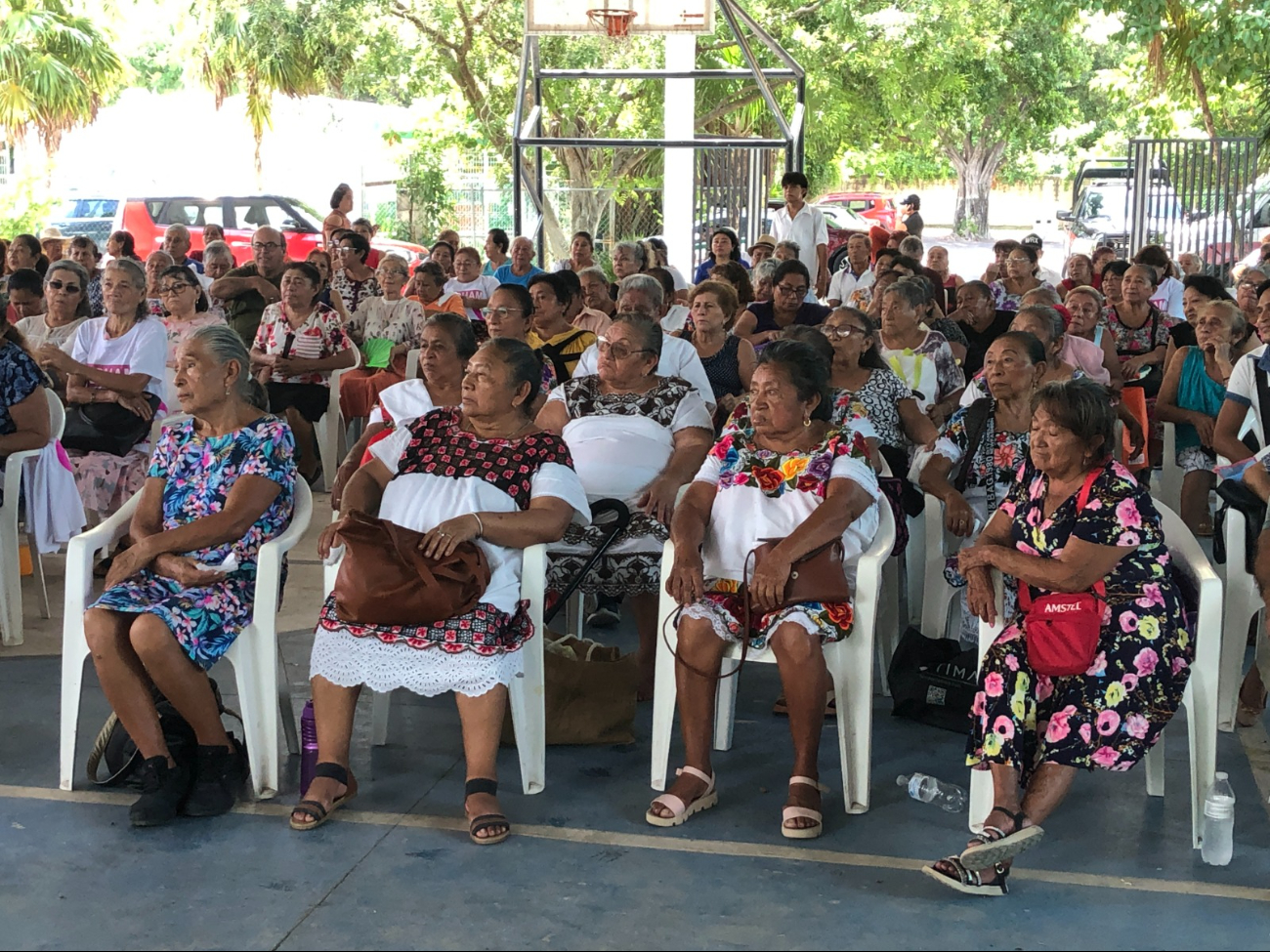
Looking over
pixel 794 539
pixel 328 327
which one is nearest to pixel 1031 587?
pixel 794 539

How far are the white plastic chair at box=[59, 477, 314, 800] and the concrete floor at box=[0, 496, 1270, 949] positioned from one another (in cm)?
10

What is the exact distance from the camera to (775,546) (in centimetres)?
388

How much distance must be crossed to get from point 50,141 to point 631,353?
16161 millimetres

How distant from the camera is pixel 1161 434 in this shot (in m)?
6.72

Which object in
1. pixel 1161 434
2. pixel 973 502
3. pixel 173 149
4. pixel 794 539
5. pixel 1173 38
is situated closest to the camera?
pixel 794 539

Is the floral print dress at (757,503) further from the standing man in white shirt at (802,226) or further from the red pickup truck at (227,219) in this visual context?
the red pickup truck at (227,219)

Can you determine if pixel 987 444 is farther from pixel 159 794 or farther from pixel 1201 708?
pixel 159 794

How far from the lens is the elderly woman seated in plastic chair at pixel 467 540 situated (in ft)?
12.1

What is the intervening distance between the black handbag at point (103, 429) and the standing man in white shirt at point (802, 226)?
5321mm

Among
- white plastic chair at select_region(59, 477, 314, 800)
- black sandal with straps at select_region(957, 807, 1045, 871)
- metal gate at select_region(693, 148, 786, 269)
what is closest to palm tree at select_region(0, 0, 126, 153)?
metal gate at select_region(693, 148, 786, 269)

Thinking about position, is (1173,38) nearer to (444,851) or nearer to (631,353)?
(631,353)

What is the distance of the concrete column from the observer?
15008 mm

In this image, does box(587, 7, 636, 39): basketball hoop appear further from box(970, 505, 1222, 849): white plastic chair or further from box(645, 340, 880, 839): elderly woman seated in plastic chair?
box(970, 505, 1222, 849): white plastic chair

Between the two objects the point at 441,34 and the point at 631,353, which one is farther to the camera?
the point at 441,34
